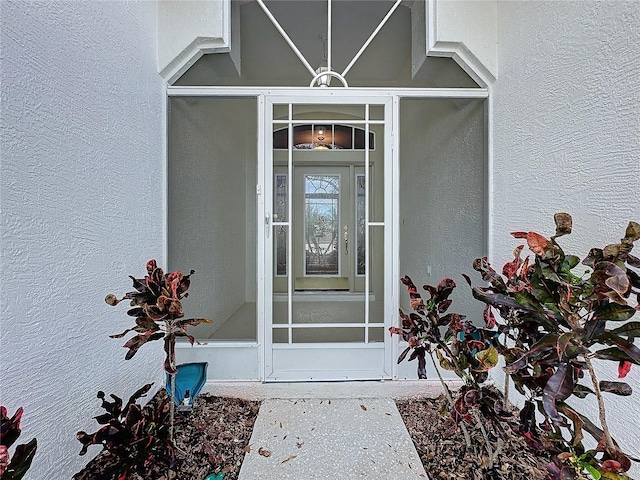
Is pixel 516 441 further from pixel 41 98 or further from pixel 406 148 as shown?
pixel 41 98

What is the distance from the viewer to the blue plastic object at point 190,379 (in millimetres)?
1951

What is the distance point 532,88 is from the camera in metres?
1.78

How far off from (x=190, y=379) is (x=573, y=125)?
252 centimetres

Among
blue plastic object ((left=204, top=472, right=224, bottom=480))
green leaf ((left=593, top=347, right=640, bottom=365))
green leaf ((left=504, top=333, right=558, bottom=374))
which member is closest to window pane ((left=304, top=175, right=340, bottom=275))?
blue plastic object ((left=204, top=472, right=224, bottom=480))

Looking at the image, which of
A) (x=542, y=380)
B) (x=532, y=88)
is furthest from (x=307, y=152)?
(x=542, y=380)

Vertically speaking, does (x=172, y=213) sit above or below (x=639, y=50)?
below

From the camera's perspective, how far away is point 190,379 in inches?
81.0

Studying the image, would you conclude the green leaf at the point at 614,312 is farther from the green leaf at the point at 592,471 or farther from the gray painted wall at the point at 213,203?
the gray painted wall at the point at 213,203

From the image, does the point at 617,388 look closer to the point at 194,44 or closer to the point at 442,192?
the point at 442,192

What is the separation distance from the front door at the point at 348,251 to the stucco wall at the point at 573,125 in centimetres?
75

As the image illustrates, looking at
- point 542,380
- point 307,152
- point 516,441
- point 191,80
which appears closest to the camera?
point 542,380

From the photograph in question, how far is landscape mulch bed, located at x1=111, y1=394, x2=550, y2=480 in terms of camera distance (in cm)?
148

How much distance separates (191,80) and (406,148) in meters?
1.59

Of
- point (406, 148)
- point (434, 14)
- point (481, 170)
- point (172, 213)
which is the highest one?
point (434, 14)
